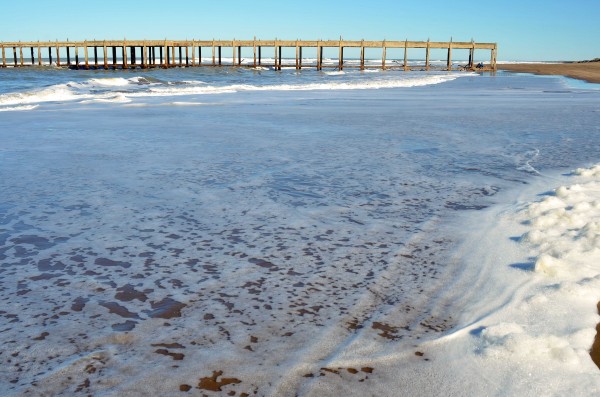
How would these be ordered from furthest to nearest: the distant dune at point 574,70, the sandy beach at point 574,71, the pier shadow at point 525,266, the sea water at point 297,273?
the distant dune at point 574,70 < the sandy beach at point 574,71 < the pier shadow at point 525,266 < the sea water at point 297,273

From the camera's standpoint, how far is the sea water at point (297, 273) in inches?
73.4

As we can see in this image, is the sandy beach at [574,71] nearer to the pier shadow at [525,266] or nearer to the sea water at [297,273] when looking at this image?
the sea water at [297,273]

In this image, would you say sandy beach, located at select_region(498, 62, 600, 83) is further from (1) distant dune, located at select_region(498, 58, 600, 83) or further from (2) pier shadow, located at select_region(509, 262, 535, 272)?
(2) pier shadow, located at select_region(509, 262, 535, 272)

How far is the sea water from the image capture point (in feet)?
6.12

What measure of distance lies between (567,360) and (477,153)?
4.70m

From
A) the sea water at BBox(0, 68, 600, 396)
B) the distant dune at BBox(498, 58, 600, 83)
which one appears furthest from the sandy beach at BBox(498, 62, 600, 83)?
the sea water at BBox(0, 68, 600, 396)

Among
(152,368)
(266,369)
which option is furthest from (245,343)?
(152,368)

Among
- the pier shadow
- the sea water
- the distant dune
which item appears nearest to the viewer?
the sea water

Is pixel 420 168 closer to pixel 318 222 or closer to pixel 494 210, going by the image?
pixel 494 210

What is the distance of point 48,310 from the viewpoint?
7.54ft

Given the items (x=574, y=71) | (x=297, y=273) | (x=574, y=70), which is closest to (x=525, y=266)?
(x=297, y=273)

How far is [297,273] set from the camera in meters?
2.75

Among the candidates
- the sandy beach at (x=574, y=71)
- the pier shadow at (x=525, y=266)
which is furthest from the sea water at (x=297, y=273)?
the sandy beach at (x=574, y=71)

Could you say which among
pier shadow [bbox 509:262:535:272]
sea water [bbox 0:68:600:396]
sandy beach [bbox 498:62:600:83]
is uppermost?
sandy beach [bbox 498:62:600:83]
